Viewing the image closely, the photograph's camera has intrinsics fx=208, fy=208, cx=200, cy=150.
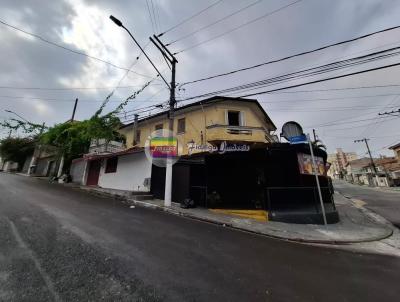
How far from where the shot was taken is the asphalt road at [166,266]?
326 cm

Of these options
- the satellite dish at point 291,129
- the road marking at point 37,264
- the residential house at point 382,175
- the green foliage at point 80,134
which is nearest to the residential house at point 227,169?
the satellite dish at point 291,129

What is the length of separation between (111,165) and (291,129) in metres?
13.9

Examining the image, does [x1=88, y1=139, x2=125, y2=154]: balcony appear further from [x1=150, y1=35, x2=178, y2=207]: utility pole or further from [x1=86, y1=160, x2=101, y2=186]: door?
[x1=150, y1=35, x2=178, y2=207]: utility pole

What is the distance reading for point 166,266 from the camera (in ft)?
13.6

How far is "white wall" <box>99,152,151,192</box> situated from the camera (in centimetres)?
1442

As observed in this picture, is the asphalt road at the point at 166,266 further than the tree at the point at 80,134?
No

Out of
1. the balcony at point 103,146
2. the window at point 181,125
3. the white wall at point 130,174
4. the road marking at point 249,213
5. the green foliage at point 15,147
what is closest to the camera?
the road marking at point 249,213

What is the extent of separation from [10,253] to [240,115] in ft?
47.3

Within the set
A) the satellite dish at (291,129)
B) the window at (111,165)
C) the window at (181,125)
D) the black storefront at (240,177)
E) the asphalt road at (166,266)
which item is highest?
the window at (181,125)

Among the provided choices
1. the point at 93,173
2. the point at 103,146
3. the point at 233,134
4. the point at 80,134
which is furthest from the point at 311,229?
the point at 80,134

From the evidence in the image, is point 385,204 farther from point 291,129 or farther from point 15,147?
point 15,147

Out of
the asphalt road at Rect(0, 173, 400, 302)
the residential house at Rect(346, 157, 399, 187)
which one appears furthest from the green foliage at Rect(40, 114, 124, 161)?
the residential house at Rect(346, 157, 399, 187)

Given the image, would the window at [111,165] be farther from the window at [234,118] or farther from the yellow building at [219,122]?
the window at [234,118]

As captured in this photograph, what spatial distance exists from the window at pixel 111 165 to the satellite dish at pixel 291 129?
42.1ft
